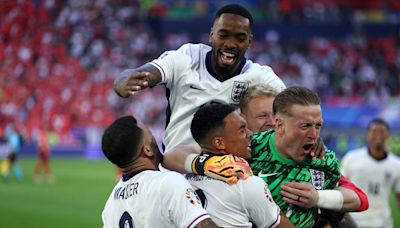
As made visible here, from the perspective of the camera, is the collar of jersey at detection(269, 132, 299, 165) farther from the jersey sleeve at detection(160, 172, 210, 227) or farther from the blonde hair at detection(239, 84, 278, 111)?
the blonde hair at detection(239, 84, 278, 111)

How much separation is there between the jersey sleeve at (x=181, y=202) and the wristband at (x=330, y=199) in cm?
81

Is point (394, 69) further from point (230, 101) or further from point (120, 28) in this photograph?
point (230, 101)

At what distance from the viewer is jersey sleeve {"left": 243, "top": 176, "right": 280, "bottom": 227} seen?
4.31 m

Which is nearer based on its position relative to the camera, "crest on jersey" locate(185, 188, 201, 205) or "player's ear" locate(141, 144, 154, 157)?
"crest on jersey" locate(185, 188, 201, 205)

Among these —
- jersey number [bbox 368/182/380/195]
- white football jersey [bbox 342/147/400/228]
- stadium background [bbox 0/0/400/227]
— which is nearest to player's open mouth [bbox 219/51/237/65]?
white football jersey [bbox 342/147/400/228]

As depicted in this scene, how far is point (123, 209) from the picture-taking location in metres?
4.67

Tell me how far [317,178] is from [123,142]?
4.12 feet

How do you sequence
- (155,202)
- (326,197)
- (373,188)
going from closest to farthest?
(155,202) < (326,197) < (373,188)

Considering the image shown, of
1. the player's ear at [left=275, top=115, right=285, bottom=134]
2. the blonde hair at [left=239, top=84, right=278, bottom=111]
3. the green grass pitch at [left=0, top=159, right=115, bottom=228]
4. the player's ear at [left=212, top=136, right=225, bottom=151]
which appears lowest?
the green grass pitch at [left=0, top=159, right=115, bottom=228]

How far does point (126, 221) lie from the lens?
464cm

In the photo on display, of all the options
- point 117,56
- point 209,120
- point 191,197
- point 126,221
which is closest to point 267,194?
point 191,197

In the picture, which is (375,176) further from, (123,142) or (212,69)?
(123,142)

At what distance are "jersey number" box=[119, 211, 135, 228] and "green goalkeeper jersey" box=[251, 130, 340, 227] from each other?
83 centimetres

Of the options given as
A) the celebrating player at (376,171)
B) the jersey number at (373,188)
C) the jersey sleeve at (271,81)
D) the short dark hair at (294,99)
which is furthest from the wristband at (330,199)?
the jersey number at (373,188)
